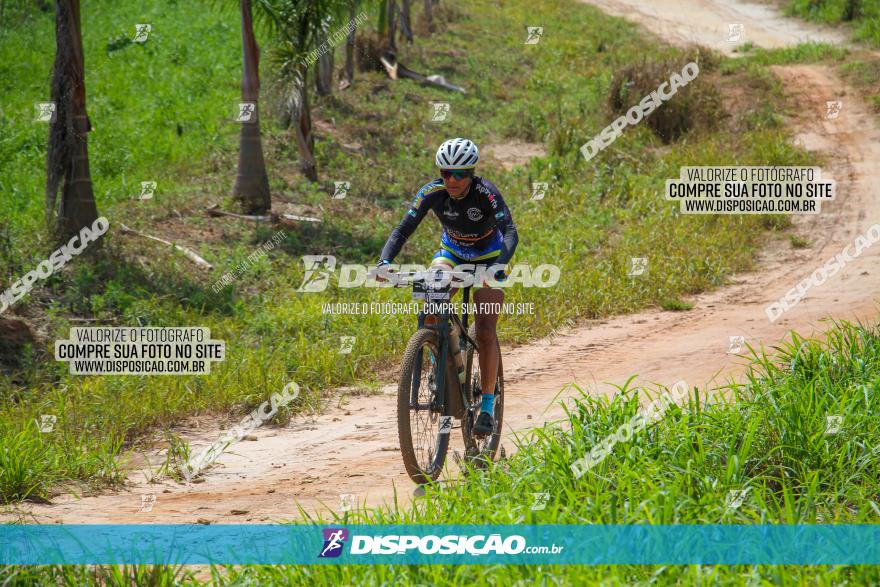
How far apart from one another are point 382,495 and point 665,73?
16103 mm

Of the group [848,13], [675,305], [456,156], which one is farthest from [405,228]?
[848,13]

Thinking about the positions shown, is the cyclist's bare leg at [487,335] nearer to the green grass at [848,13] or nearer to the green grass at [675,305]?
the green grass at [675,305]

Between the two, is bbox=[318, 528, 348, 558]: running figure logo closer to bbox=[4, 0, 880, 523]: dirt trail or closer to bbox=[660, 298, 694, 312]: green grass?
bbox=[4, 0, 880, 523]: dirt trail

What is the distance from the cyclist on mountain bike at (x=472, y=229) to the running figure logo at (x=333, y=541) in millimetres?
1814

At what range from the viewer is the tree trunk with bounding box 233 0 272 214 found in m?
14.0

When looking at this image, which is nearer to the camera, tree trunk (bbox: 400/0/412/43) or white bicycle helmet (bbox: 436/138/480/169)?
white bicycle helmet (bbox: 436/138/480/169)

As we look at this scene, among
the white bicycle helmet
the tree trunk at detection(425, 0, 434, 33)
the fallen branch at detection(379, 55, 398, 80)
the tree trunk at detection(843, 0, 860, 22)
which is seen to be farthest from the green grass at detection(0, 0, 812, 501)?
the tree trunk at detection(843, 0, 860, 22)

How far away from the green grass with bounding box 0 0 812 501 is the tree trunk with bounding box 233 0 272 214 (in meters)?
0.59

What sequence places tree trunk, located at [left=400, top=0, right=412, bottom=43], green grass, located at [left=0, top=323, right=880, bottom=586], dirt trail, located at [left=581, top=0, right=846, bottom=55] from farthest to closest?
1. tree trunk, located at [left=400, top=0, right=412, bottom=43]
2. dirt trail, located at [left=581, top=0, right=846, bottom=55]
3. green grass, located at [left=0, top=323, right=880, bottom=586]

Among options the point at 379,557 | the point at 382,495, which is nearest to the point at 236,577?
the point at 379,557

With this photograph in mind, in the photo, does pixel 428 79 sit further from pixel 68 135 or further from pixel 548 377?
pixel 548 377

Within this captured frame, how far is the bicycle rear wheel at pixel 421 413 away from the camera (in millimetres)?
5941

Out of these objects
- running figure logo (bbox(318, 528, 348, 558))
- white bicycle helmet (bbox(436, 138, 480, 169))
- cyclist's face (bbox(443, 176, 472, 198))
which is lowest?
running figure logo (bbox(318, 528, 348, 558))

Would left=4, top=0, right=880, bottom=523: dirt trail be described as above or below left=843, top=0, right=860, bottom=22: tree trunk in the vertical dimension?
below
